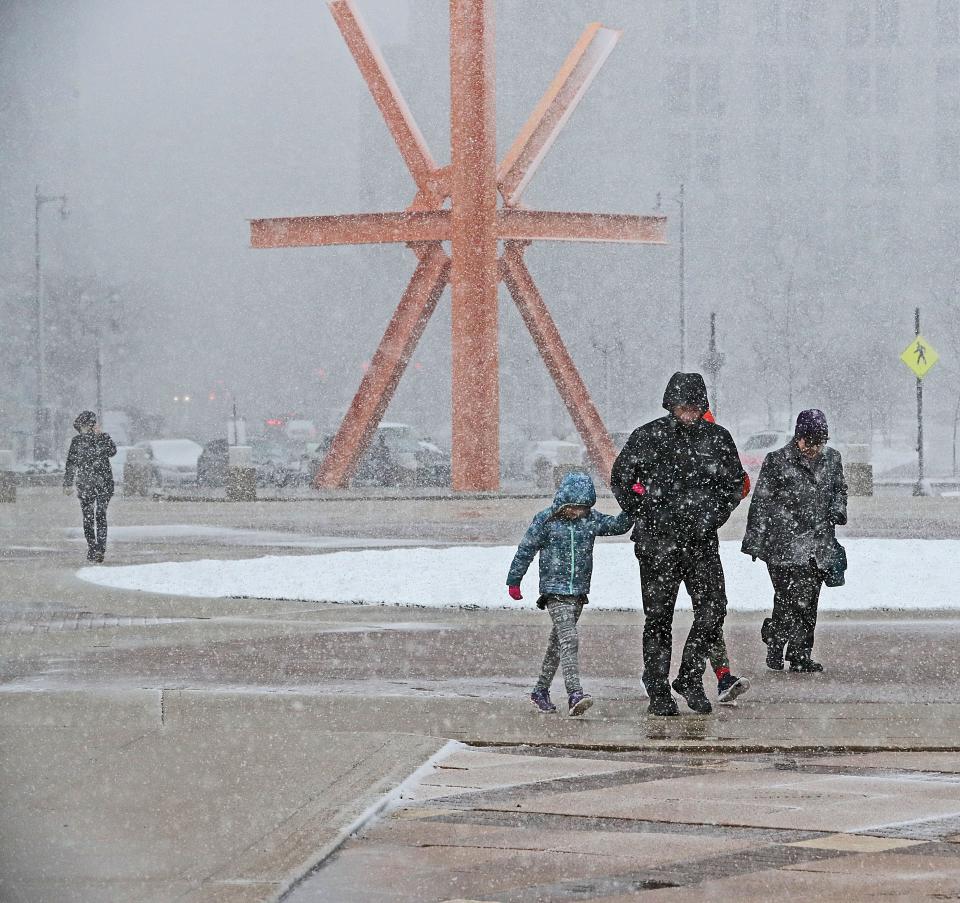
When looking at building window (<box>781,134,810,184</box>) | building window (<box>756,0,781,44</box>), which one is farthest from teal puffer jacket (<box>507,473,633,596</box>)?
building window (<box>756,0,781,44</box>)

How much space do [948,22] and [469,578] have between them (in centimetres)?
8105

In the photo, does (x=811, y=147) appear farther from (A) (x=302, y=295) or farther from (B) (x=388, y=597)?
(B) (x=388, y=597)

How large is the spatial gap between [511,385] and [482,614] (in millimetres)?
68789

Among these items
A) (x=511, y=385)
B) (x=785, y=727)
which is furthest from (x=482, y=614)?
(x=511, y=385)

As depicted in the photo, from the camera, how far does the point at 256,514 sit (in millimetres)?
30297

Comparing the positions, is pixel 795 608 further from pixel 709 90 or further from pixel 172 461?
pixel 709 90

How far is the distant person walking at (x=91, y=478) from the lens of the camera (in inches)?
777

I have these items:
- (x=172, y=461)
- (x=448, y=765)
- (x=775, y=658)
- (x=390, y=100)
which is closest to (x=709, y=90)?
(x=172, y=461)

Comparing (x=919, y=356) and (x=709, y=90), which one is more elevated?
(x=709, y=90)

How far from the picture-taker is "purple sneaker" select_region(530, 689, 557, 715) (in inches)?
357

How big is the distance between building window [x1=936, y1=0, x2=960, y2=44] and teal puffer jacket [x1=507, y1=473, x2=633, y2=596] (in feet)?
285

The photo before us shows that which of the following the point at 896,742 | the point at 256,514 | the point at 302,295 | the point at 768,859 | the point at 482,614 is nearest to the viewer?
the point at 768,859

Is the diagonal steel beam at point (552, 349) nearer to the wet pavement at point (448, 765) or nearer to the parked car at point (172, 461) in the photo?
the parked car at point (172, 461)

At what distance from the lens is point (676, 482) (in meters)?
9.04
